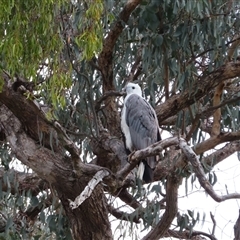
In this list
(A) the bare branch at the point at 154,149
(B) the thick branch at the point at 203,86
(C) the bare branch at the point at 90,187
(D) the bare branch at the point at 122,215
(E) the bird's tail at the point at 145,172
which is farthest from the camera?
(D) the bare branch at the point at 122,215

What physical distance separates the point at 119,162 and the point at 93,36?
1.58 m

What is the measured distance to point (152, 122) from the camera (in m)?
4.69

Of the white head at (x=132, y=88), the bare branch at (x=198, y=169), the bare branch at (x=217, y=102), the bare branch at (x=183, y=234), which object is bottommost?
the bare branch at (x=198, y=169)

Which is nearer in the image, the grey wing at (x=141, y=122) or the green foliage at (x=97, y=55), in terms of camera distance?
the green foliage at (x=97, y=55)

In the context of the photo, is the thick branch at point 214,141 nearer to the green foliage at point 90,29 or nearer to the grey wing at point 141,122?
the grey wing at point 141,122

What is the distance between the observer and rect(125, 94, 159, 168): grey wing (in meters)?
4.71

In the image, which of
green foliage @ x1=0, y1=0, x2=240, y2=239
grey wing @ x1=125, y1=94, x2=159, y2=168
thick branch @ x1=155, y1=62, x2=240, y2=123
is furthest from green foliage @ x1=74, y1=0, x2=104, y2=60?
grey wing @ x1=125, y1=94, x2=159, y2=168

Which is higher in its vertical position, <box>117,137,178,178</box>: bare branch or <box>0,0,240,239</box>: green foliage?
<box>0,0,240,239</box>: green foliage

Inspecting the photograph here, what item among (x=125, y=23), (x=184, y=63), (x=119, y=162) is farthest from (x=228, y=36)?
(x=119, y=162)

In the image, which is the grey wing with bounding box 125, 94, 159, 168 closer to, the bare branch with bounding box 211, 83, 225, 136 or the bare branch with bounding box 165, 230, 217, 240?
the bare branch with bounding box 211, 83, 225, 136

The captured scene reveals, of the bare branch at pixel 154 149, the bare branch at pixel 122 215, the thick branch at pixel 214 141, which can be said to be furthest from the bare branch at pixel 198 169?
the bare branch at pixel 122 215

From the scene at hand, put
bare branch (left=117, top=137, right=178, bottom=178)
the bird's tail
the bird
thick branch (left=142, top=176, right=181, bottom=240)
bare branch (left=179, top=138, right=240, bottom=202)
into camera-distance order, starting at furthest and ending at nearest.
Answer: the bird, the bird's tail, thick branch (left=142, top=176, right=181, bottom=240), bare branch (left=117, top=137, right=178, bottom=178), bare branch (left=179, top=138, right=240, bottom=202)

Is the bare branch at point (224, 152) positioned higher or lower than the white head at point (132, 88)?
lower

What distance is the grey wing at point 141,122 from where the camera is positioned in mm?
4711
